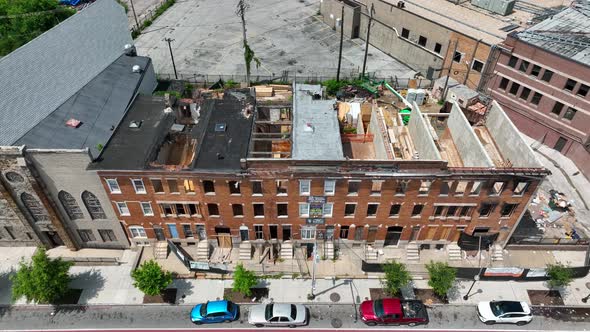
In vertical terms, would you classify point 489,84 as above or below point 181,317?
above

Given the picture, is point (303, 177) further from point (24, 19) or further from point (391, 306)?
point (24, 19)

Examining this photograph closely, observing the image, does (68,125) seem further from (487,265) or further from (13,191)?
(487,265)

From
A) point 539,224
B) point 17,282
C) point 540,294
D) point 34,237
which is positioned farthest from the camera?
point 539,224

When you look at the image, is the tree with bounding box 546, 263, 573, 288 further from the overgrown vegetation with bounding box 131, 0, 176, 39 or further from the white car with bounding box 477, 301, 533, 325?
the overgrown vegetation with bounding box 131, 0, 176, 39

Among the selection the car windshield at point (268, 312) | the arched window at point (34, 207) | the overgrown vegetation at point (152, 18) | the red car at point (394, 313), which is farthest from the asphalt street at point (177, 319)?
the overgrown vegetation at point (152, 18)

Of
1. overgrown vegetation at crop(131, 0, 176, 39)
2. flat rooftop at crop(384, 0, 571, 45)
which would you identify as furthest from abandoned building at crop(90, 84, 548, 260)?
overgrown vegetation at crop(131, 0, 176, 39)

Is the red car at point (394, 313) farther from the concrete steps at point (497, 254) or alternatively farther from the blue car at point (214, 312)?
the blue car at point (214, 312)

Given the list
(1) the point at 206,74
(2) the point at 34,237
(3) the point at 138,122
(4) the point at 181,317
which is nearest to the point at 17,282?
(2) the point at 34,237
